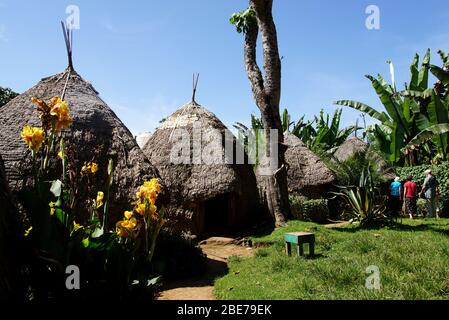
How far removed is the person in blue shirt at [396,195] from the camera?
1291 centimetres

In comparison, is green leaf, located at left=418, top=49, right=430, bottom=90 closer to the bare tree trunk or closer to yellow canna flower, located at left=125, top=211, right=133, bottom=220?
the bare tree trunk

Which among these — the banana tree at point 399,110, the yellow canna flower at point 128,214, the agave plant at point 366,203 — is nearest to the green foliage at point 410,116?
the banana tree at point 399,110

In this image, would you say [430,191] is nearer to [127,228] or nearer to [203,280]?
[203,280]

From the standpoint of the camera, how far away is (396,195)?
13.0 m

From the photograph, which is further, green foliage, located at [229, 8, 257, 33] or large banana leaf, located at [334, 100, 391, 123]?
large banana leaf, located at [334, 100, 391, 123]

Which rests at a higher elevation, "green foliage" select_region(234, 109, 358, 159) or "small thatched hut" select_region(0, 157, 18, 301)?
"green foliage" select_region(234, 109, 358, 159)

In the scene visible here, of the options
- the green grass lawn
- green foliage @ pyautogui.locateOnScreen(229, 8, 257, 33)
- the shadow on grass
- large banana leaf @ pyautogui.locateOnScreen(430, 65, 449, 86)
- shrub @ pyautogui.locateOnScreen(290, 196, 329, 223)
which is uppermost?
green foliage @ pyautogui.locateOnScreen(229, 8, 257, 33)

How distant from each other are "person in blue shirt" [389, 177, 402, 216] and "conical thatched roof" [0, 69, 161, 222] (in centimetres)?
955

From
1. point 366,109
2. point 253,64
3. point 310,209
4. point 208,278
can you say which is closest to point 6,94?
point 253,64

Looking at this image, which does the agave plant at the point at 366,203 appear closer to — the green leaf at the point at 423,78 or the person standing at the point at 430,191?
the person standing at the point at 430,191

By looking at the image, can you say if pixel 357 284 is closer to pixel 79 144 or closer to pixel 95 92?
pixel 79 144

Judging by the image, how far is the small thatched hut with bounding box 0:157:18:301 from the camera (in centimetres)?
228

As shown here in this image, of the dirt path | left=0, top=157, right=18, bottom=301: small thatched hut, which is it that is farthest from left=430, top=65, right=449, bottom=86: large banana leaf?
left=0, top=157, right=18, bottom=301: small thatched hut
